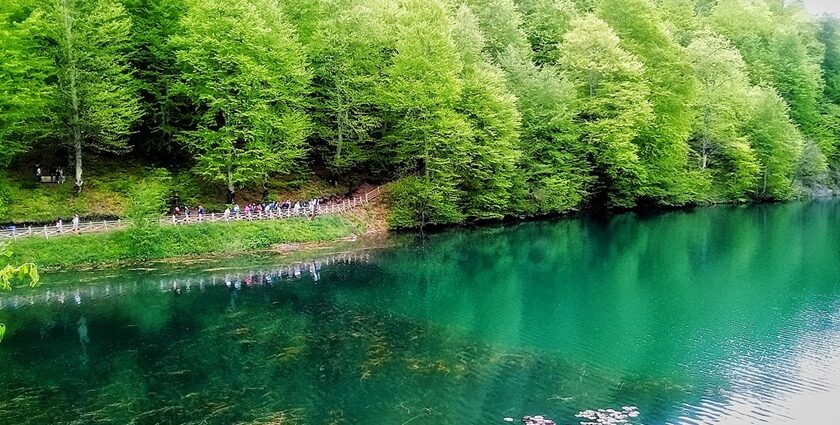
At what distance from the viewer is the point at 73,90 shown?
45281mm

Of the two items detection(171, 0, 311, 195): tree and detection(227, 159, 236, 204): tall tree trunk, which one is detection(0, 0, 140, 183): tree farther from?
detection(227, 159, 236, 204): tall tree trunk

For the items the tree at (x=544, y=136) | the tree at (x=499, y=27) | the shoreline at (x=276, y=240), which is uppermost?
the tree at (x=499, y=27)

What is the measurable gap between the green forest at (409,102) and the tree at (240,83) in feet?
0.53

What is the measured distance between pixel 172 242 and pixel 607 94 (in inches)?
1733

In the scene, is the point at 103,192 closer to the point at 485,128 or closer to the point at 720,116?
the point at 485,128

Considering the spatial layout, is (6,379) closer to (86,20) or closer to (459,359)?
(459,359)

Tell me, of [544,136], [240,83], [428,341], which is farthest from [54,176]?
[544,136]

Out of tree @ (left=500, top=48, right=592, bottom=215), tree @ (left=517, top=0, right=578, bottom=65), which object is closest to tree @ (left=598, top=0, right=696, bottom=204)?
tree @ (left=517, top=0, right=578, bottom=65)

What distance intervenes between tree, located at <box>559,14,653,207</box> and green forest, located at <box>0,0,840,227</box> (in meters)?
0.22

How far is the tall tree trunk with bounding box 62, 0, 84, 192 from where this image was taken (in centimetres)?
4494

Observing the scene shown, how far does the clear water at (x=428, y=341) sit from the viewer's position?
21.3 meters

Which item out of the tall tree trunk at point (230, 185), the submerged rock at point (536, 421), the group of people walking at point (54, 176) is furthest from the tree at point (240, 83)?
the submerged rock at point (536, 421)

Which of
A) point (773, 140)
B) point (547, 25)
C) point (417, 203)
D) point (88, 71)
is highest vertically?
point (547, 25)

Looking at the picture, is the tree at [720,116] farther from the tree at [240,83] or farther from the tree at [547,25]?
the tree at [240,83]
